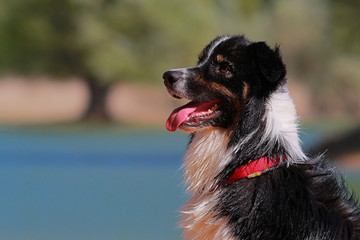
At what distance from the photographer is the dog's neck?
140 inches

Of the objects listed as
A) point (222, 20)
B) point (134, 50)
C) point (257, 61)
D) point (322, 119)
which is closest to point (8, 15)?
point (134, 50)

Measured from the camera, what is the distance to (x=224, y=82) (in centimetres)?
366

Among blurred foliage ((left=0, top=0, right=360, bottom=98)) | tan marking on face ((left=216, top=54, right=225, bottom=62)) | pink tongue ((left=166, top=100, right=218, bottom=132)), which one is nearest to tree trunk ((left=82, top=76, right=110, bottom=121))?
blurred foliage ((left=0, top=0, right=360, bottom=98))

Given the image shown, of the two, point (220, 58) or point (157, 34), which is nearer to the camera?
point (220, 58)

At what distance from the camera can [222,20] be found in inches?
656

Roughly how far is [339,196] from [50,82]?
572 inches

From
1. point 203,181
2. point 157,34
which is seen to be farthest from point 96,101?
point 203,181

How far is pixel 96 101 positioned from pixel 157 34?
281cm

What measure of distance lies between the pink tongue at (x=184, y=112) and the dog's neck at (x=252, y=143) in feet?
0.50

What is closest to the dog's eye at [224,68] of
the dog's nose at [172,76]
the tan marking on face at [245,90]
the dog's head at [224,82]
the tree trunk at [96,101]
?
the dog's head at [224,82]

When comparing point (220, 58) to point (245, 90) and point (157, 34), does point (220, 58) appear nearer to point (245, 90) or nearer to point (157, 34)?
point (245, 90)

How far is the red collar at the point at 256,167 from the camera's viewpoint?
354cm

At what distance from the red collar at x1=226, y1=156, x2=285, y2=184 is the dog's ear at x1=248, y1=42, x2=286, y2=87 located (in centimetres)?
48

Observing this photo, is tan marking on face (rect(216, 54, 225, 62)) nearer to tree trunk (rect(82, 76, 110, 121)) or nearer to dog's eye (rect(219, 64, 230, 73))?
dog's eye (rect(219, 64, 230, 73))
